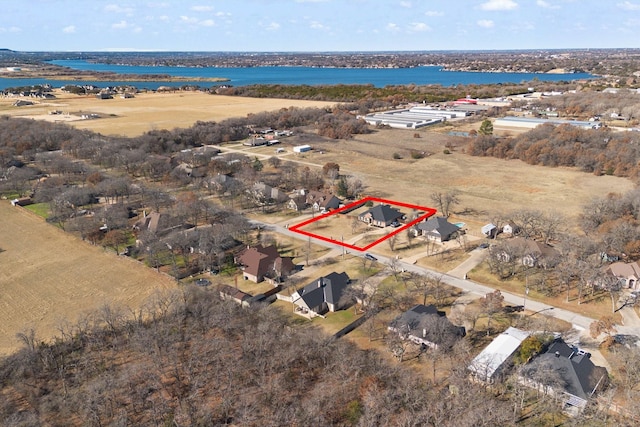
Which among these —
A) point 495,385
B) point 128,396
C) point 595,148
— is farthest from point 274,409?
point 595,148

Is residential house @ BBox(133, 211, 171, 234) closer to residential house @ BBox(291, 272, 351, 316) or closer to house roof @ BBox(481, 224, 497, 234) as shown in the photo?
residential house @ BBox(291, 272, 351, 316)

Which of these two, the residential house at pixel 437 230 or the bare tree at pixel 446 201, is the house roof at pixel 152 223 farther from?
the bare tree at pixel 446 201

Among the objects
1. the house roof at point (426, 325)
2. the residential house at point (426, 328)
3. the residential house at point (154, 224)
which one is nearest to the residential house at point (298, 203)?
the residential house at point (154, 224)

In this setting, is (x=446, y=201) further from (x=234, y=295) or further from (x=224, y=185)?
(x=234, y=295)

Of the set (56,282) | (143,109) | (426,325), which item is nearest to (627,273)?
(426,325)

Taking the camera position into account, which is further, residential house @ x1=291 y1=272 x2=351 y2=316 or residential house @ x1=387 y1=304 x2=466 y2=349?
residential house @ x1=291 y1=272 x2=351 y2=316

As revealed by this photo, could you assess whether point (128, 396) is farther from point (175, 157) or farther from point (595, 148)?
point (595, 148)

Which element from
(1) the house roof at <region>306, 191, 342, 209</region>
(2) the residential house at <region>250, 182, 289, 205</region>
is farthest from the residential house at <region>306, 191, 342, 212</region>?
(2) the residential house at <region>250, 182, 289, 205</region>

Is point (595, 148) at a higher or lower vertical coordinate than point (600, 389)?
higher
